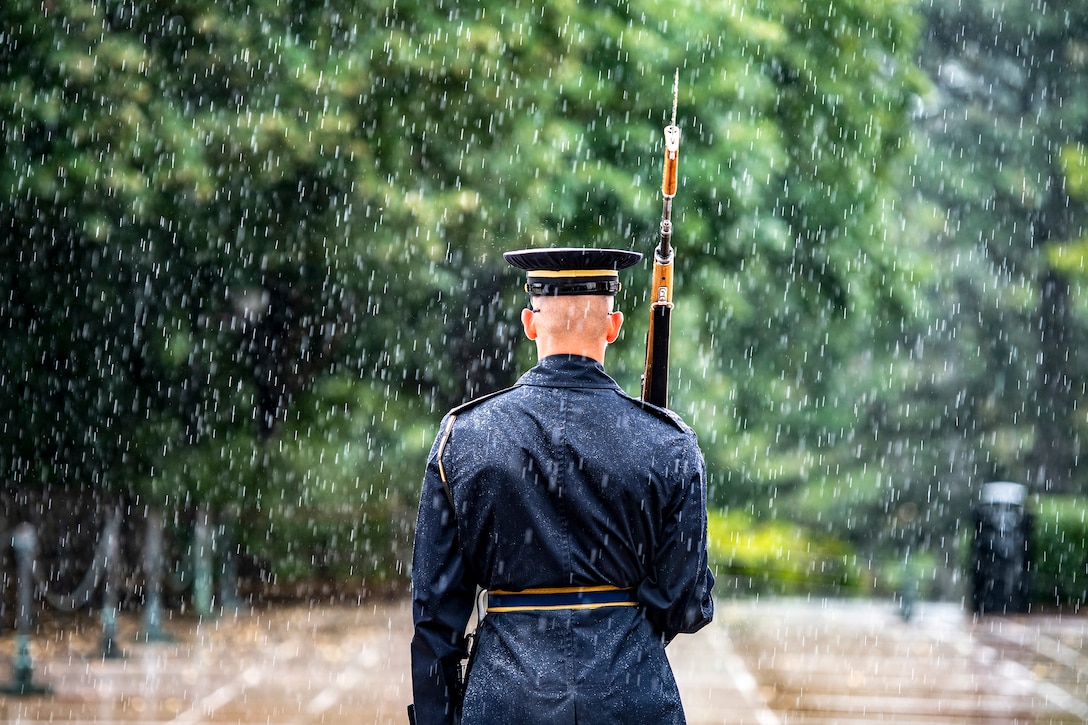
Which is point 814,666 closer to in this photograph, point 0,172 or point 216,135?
point 216,135

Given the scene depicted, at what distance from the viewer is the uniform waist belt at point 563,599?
11.1 feet

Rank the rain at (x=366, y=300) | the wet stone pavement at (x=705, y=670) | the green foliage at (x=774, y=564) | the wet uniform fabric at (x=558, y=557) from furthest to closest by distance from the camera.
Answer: the green foliage at (x=774, y=564) < the rain at (x=366, y=300) < the wet stone pavement at (x=705, y=670) < the wet uniform fabric at (x=558, y=557)

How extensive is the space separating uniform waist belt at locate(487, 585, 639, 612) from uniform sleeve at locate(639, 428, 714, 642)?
0.25 feet

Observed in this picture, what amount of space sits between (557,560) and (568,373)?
18.4 inches

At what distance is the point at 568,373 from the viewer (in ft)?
11.6

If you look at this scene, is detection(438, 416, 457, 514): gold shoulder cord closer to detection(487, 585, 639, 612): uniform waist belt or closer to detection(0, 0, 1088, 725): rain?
detection(487, 585, 639, 612): uniform waist belt

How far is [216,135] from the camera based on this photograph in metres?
10.6

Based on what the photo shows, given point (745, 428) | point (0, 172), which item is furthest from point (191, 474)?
point (745, 428)

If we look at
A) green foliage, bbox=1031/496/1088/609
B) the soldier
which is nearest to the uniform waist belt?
the soldier

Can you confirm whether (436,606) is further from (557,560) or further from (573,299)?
(573,299)

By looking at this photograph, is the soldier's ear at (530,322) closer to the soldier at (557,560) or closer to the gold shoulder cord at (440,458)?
the soldier at (557,560)

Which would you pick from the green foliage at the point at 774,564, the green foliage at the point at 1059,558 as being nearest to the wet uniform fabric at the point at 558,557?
the green foliage at the point at 1059,558

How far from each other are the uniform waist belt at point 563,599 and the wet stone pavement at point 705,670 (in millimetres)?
6544

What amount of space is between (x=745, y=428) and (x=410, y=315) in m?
14.2
